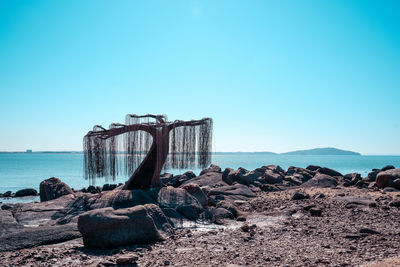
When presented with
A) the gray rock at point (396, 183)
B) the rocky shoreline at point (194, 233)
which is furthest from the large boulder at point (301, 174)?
the rocky shoreline at point (194, 233)

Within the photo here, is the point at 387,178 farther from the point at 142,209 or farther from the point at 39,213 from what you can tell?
the point at 39,213

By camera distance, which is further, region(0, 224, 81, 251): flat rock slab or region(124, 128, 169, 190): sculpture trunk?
region(124, 128, 169, 190): sculpture trunk

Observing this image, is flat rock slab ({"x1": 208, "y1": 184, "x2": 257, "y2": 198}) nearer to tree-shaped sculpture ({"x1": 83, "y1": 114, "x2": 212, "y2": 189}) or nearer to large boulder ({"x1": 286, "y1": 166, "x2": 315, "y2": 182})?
tree-shaped sculpture ({"x1": 83, "y1": 114, "x2": 212, "y2": 189})

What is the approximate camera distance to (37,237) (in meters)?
8.23

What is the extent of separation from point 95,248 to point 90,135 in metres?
6.31

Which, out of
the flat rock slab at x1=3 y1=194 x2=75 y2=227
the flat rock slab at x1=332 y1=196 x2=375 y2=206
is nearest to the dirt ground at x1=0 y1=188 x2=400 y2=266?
the flat rock slab at x1=332 y1=196 x2=375 y2=206

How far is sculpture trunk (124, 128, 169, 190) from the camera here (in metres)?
12.7

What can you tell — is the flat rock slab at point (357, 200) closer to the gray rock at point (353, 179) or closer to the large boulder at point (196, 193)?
the large boulder at point (196, 193)

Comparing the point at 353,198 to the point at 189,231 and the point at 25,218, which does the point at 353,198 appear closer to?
the point at 189,231

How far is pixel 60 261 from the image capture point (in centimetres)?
692

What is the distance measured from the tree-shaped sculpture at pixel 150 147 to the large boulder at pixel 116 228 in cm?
457

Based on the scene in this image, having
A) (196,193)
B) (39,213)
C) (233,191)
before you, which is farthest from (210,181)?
(39,213)

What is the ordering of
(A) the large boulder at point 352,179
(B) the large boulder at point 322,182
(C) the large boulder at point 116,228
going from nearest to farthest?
(C) the large boulder at point 116,228
(B) the large boulder at point 322,182
(A) the large boulder at point 352,179

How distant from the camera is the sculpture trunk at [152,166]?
1273 centimetres
